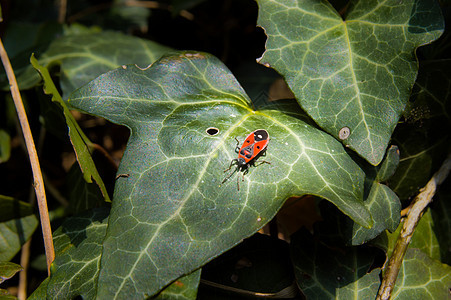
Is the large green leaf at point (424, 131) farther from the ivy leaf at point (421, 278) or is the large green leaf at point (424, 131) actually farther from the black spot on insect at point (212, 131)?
the black spot on insect at point (212, 131)

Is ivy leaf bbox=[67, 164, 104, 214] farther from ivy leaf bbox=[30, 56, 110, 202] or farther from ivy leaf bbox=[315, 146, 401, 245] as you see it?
ivy leaf bbox=[315, 146, 401, 245]

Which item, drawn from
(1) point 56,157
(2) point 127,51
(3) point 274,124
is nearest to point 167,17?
(2) point 127,51

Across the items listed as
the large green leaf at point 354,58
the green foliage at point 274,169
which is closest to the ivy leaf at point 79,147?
the green foliage at point 274,169

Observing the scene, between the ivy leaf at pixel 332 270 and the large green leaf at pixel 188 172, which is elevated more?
the large green leaf at pixel 188 172

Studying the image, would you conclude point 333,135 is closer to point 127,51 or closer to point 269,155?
point 269,155

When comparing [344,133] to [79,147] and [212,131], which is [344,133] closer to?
[212,131]

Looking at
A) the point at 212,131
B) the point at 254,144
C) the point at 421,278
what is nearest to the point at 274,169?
the point at 254,144

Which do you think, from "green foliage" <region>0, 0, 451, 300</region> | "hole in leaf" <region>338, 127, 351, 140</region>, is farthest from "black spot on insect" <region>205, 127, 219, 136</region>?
"hole in leaf" <region>338, 127, 351, 140</region>
